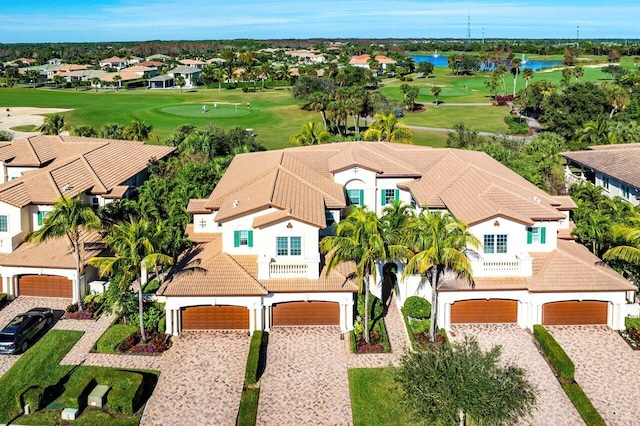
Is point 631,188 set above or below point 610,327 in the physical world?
above

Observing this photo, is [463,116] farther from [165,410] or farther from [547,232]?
[165,410]

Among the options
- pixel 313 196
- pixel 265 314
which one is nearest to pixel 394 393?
pixel 265 314

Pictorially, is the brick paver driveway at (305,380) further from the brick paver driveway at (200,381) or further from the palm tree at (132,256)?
the palm tree at (132,256)

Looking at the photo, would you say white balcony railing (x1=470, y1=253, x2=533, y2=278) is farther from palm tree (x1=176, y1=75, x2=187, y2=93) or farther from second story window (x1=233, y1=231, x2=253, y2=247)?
Result: palm tree (x1=176, y1=75, x2=187, y2=93)

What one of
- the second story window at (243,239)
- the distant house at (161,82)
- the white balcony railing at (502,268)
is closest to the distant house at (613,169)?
the white balcony railing at (502,268)

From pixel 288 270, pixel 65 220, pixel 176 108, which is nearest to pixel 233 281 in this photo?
pixel 288 270


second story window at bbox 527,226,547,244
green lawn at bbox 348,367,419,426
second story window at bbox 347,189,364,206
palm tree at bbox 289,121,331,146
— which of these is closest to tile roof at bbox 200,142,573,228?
second story window at bbox 527,226,547,244
